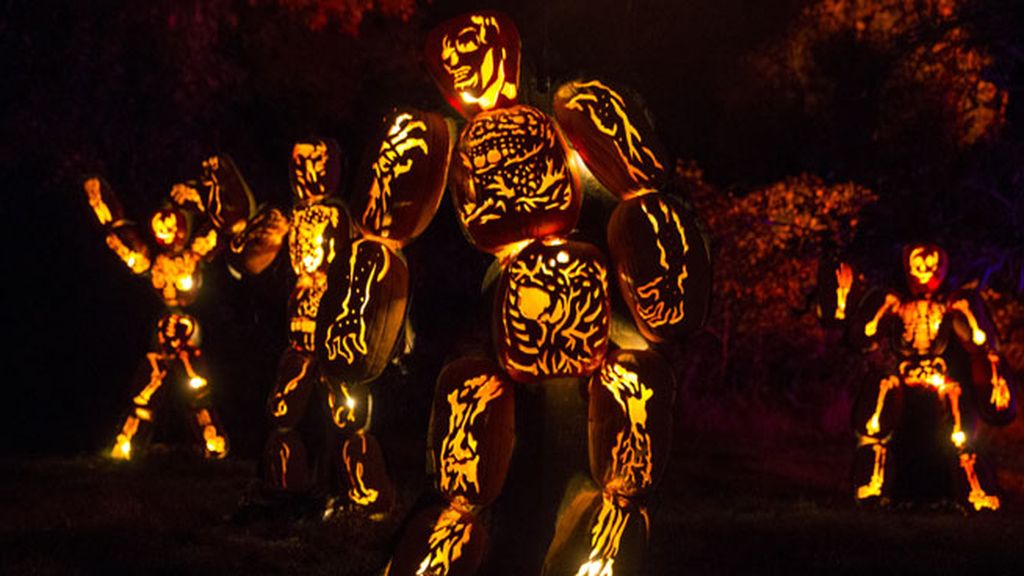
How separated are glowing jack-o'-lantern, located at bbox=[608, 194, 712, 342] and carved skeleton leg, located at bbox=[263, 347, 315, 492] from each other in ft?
14.0

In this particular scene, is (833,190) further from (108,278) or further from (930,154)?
(108,278)

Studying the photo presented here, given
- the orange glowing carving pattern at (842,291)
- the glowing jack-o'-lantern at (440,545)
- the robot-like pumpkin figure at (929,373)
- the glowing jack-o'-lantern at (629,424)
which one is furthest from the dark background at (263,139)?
the glowing jack-o'-lantern at (629,424)

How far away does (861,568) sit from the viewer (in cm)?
762

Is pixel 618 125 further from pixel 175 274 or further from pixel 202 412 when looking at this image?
pixel 202 412

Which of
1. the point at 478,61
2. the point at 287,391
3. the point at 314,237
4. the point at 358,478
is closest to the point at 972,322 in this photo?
the point at 358,478

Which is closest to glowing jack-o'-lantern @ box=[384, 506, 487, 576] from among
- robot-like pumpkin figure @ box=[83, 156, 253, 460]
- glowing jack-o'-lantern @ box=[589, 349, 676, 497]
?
glowing jack-o'-lantern @ box=[589, 349, 676, 497]

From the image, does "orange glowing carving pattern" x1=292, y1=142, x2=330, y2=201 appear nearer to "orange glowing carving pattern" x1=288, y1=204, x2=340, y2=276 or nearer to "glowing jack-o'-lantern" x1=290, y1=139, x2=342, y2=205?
"glowing jack-o'-lantern" x1=290, y1=139, x2=342, y2=205

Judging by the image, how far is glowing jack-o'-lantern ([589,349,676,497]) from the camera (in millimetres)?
4816

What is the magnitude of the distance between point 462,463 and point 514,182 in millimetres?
1118

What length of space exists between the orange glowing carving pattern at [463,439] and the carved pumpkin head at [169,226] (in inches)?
288

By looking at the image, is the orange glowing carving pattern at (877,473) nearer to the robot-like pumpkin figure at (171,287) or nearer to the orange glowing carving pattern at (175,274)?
the robot-like pumpkin figure at (171,287)

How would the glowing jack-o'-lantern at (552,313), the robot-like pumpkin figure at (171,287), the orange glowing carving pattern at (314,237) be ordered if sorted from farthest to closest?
the robot-like pumpkin figure at (171,287)
the orange glowing carving pattern at (314,237)
the glowing jack-o'-lantern at (552,313)

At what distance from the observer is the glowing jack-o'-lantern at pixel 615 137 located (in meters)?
4.91

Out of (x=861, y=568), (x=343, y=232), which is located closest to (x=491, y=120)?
(x=343, y=232)
